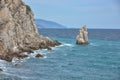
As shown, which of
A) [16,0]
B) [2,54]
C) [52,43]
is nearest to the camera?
[2,54]

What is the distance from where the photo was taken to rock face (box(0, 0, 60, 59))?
271 ft

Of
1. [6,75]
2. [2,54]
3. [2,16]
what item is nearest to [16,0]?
[2,16]

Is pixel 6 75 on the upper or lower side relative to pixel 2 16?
lower

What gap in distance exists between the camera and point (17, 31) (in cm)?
10100

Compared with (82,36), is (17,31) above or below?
above

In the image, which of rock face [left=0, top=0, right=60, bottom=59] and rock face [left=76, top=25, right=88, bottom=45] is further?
rock face [left=76, top=25, right=88, bottom=45]

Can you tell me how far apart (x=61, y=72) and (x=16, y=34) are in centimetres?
3670

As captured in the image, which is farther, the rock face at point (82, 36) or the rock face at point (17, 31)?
the rock face at point (82, 36)

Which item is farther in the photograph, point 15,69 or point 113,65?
point 113,65

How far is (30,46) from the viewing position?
108938 millimetres

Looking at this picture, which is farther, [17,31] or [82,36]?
[82,36]

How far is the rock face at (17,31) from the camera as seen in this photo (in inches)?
3255

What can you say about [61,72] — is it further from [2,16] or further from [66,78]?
[2,16]

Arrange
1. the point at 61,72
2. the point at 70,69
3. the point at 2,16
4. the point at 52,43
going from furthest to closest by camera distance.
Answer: the point at 52,43
the point at 2,16
the point at 70,69
the point at 61,72
